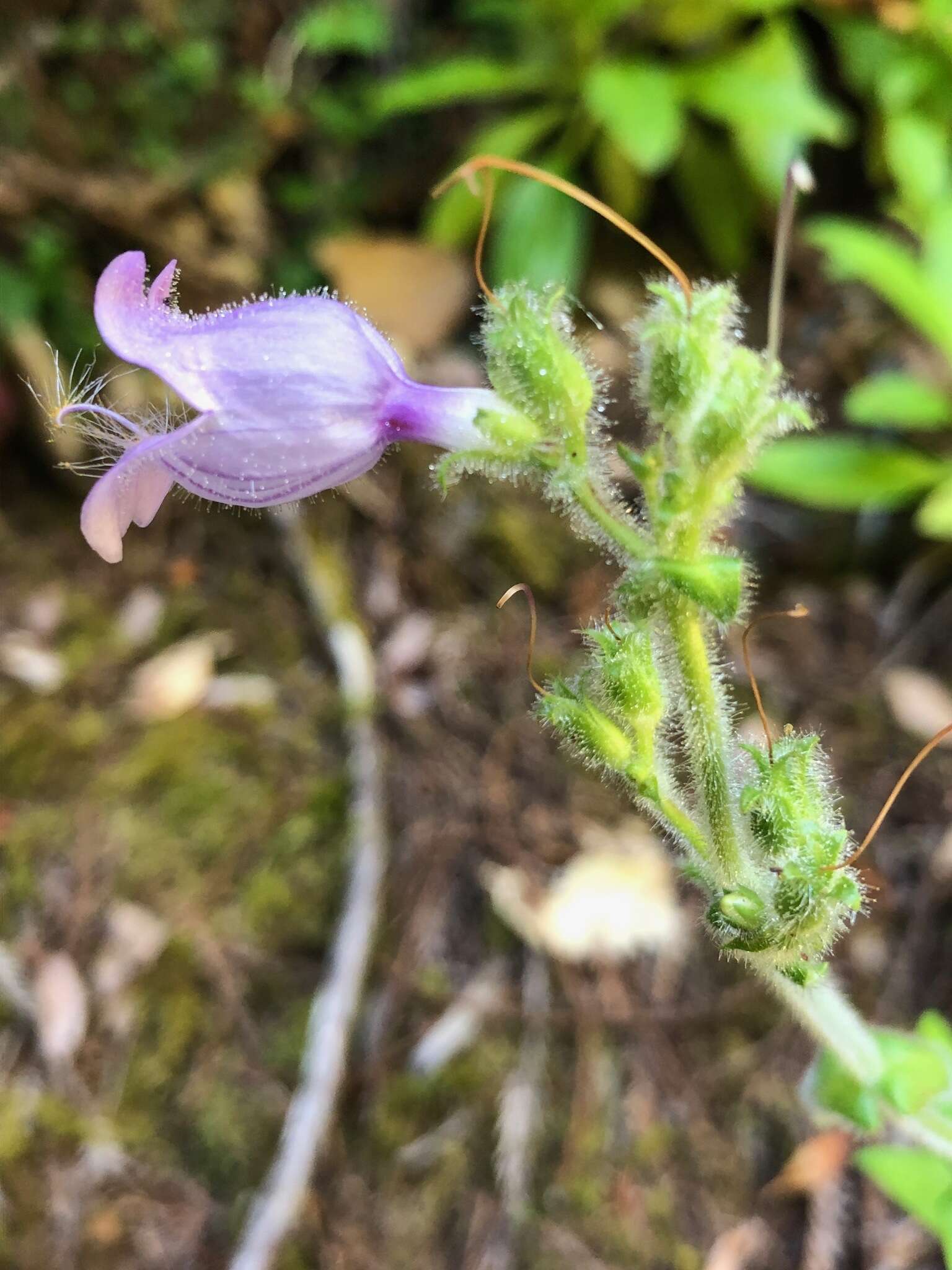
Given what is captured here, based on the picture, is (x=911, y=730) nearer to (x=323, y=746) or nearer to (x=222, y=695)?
(x=323, y=746)

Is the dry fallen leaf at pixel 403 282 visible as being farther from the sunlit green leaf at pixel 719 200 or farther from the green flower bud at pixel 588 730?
the green flower bud at pixel 588 730

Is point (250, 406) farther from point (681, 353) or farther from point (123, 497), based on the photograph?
point (681, 353)

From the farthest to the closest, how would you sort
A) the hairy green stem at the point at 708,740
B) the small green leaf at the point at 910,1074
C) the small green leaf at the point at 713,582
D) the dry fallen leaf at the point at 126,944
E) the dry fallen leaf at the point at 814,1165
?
the dry fallen leaf at the point at 126,944 → the dry fallen leaf at the point at 814,1165 → the small green leaf at the point at 910,1074 → the hairy green stem at the point at 708,740 → the small green leaf at the point at 713,582

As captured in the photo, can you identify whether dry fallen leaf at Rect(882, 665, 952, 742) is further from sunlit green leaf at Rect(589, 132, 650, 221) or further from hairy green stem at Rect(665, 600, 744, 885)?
sunlit green leaf at Rect(589, 132, 650, 221)

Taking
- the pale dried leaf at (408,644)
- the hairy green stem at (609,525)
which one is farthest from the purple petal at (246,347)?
the pale dried leaf at (408,644)

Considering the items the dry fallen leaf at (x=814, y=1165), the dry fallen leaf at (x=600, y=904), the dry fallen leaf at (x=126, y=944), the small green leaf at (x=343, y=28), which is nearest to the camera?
the dry fallen leaf at (x=814, y=1165)

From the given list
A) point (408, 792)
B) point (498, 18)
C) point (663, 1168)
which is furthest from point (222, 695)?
point (498, 18)
